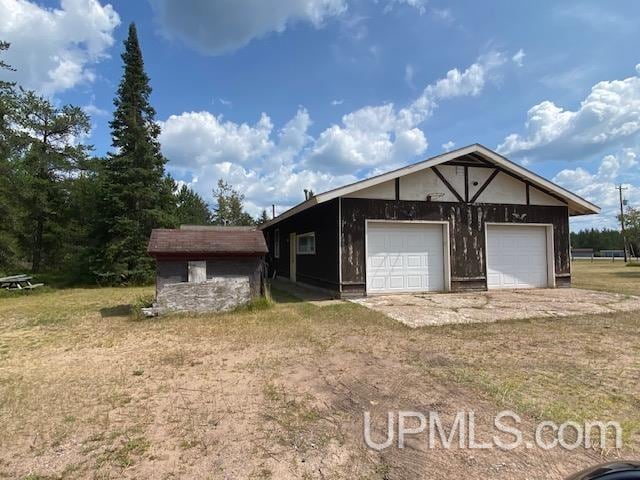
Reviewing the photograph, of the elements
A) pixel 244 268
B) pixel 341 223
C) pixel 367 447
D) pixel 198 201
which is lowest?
pixel 367 447

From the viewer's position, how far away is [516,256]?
12000mm

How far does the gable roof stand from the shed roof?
2105mm

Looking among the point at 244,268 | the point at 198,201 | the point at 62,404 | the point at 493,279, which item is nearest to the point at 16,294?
the point at 244,268

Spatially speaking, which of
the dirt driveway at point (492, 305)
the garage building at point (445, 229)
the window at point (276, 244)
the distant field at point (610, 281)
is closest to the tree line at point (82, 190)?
the window at point (276, 244)

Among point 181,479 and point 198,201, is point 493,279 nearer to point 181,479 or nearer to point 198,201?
point 181,479

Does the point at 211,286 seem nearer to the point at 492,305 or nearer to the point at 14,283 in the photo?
the point at 492,305

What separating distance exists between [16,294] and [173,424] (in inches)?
521

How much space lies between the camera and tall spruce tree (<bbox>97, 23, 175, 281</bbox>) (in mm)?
15766

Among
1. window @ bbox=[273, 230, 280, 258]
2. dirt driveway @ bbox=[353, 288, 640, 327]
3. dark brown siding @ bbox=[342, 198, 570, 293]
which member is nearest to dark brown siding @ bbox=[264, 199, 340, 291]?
dark brown siding @ bbox=[342, 198, 570, 293]

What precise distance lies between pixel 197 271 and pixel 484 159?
8.74 metres

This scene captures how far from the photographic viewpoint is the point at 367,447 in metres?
2.75

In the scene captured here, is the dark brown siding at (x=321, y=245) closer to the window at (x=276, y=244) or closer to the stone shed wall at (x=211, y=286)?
the window at (x=276, y=244)

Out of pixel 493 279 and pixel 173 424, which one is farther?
pixel 493 279

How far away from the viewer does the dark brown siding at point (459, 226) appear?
10219 millimetres
